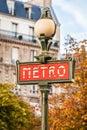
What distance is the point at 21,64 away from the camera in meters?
14.4

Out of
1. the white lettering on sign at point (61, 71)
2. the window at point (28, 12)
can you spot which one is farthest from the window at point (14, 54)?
the white lettering on sign at point (61, 71)

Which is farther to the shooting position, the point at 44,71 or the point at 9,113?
the point at 9,113

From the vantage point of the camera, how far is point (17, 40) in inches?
3588

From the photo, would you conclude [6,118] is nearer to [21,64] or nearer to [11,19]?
[21,64]

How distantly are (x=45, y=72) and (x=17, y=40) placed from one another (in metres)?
77.2

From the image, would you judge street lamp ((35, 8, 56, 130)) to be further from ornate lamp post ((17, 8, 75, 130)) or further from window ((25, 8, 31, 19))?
window ((25, 8, 31, 19))

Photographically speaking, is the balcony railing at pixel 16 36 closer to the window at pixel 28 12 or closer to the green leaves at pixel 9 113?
the window at pixel 28 12

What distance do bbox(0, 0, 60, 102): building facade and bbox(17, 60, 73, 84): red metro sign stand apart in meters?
73.6

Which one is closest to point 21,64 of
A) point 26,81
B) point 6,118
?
point 26,81

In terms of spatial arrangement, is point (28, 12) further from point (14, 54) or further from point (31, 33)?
point (14, 54)

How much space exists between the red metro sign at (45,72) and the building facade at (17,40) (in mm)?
73626

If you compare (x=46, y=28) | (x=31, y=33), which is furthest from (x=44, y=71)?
(x=31, y=33)

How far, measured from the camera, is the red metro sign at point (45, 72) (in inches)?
545

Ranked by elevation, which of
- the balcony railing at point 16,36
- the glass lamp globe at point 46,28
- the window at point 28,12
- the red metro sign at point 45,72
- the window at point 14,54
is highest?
the window at point 28,12
